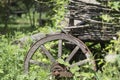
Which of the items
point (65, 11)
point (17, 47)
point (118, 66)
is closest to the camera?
point (118, 66)

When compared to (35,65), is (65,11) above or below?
above

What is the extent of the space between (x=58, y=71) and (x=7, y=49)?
3.89ft

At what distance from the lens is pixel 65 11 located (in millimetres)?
6852

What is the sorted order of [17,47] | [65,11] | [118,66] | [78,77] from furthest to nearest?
[17,47] < [65,11] < [78,77] < [118,66]

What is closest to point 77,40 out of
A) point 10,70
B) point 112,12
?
point 112,12

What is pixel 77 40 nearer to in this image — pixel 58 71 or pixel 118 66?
pixel 58 71

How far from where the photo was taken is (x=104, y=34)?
251 inches

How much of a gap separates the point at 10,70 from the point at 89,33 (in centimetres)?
135

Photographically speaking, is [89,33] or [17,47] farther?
[17,47]

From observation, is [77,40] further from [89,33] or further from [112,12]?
[112,12]

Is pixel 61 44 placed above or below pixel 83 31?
below

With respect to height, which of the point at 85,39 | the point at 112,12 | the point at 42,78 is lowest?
the point at 42,78

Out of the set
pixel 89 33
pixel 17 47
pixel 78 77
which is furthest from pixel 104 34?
pixel 17 47

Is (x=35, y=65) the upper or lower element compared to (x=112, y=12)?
lower
